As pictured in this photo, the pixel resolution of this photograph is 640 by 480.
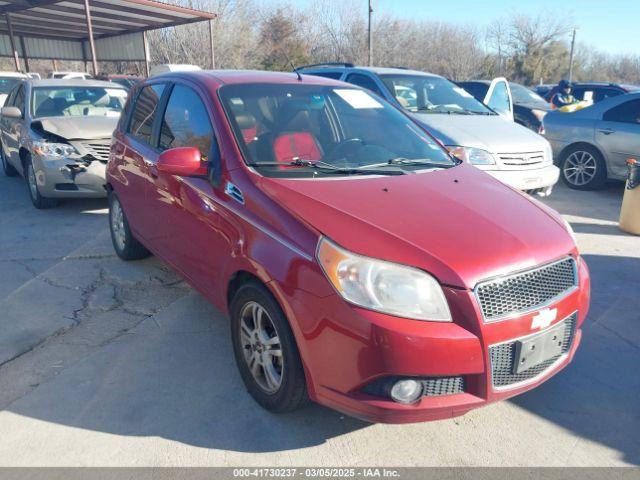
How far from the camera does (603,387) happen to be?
3.05 meters

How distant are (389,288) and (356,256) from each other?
0.64 ft

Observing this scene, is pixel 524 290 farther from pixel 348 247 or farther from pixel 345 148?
pixel 345 148

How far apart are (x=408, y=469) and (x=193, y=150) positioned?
2.07 meters

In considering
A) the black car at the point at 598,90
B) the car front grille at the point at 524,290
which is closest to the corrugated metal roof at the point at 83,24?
the black car at the point at 598,90

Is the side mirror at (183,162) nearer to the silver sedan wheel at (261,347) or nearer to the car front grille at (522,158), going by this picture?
the silver sedan wheel at (261,347)

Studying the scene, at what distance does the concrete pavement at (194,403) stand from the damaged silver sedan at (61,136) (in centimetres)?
232

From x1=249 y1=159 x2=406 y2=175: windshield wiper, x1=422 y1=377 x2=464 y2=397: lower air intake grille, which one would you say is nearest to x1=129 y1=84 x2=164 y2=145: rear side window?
→ x1=249 y1=159 x2=406 y2=175: windshield wiper

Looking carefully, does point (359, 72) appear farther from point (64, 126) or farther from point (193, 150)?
point (193, 150)

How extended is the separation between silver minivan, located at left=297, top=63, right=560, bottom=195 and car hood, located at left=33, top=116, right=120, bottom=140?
3.59 meters

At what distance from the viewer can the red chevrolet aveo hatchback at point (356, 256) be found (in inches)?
87.3

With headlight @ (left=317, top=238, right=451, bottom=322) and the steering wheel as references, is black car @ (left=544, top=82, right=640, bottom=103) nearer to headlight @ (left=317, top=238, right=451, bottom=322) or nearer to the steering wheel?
the steering wheel

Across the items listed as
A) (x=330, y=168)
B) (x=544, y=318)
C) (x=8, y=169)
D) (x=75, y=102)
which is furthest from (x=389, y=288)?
(x=8, y=169)

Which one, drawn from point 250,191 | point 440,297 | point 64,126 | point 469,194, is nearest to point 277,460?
point 440,297

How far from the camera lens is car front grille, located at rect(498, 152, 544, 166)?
250 inches
